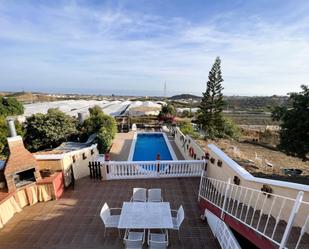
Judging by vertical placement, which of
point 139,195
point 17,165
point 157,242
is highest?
point 17,165

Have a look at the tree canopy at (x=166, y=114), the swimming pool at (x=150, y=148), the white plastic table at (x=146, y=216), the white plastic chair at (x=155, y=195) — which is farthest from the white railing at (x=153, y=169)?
the tree canopy at (x=166, y=114)

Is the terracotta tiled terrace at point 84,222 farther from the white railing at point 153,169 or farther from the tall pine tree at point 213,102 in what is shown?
the tall pine tree at point 213,102

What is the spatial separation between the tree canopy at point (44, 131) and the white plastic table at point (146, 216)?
9168 mm

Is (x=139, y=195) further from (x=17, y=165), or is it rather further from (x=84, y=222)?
(x=17, y=165)

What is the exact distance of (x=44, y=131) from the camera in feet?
37.3

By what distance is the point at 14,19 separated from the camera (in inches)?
287

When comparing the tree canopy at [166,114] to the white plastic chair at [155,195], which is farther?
the tree canopy at [166,114]

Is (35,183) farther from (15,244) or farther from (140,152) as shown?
(140,152)

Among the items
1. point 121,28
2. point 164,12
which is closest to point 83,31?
point 121,28

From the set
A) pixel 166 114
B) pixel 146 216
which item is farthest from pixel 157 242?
pixel 166 114

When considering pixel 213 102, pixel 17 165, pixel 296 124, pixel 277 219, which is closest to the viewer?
pixel 277 219

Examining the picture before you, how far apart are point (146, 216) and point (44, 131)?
997 centimetres

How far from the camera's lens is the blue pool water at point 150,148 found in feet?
38.8

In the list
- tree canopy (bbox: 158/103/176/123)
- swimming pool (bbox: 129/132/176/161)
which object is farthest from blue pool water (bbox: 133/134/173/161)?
tree canopy (bbox: 158/103/176/123)
